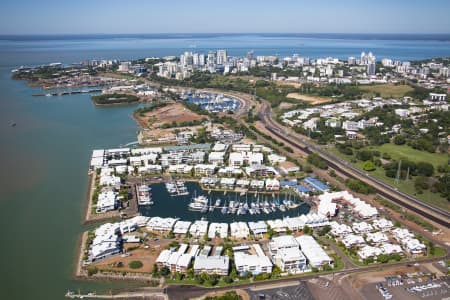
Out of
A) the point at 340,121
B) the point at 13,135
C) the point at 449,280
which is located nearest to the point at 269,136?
the point at 340,121

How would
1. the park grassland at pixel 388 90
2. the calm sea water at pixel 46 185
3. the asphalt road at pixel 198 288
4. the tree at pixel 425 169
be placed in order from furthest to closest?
the park grassland at pixel 388 90 → the tree at pixel 425 169 → the calm sea water at pixel 46 185 → the asphalt road at pixel 198 288

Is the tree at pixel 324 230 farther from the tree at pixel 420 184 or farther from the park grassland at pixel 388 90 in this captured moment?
the park grassland at pixel 388 90

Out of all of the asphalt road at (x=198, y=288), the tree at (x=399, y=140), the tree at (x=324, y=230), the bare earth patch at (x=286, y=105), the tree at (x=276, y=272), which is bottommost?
the asphalt road at (x=198, y=288)

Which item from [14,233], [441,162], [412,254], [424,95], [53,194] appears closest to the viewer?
[412,254]

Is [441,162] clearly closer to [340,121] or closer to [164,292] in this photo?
[340,121]

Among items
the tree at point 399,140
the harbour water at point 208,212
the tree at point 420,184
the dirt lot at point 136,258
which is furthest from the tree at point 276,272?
the tree at point 399,140

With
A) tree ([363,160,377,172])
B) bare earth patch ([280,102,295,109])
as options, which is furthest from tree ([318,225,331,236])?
bare earth patch ([280,102,295,109])
